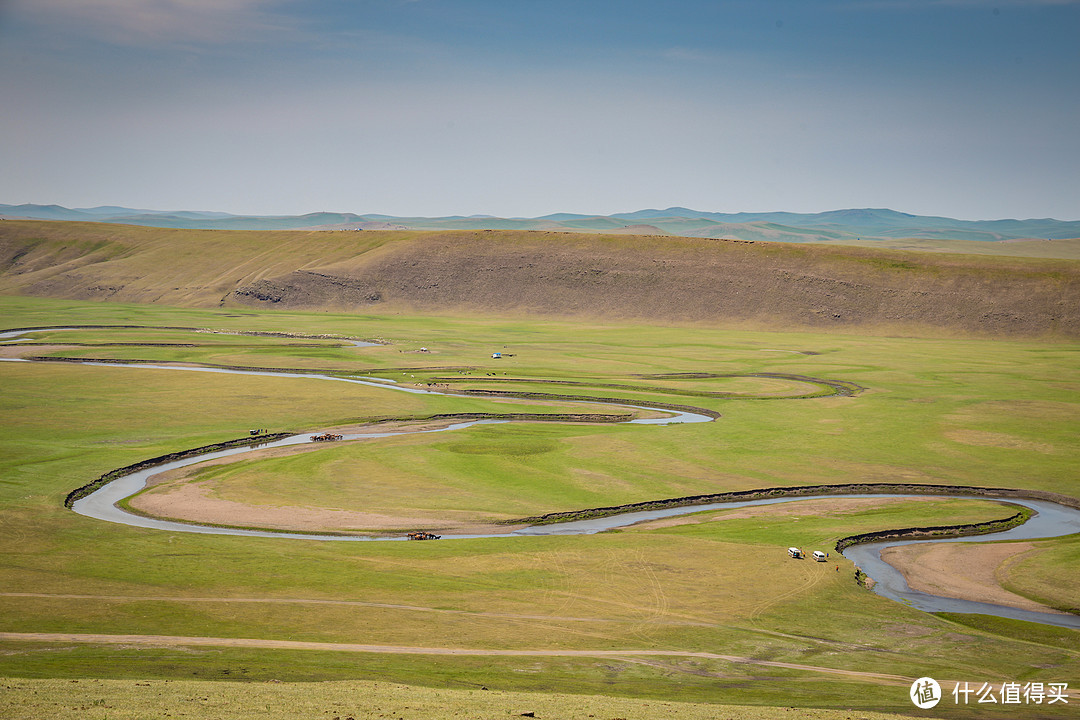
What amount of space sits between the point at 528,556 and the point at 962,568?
68.4 ft

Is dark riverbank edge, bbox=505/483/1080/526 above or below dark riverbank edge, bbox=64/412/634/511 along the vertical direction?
below

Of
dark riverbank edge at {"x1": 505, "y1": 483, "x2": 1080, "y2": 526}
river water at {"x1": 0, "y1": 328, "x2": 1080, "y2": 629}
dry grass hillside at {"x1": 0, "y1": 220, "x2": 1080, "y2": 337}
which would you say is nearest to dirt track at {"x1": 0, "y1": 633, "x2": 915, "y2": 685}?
river water at {"x1": 0, "y1": 328, "x2": 1080, "y2": 629}

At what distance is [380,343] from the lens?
5413 inches

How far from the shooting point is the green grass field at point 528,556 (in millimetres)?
29797

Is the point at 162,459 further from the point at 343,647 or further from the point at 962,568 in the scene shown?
the point at 962,568

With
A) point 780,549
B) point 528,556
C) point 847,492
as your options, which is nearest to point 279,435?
point 528,556

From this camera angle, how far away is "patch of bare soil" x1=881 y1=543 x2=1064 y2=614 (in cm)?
3988

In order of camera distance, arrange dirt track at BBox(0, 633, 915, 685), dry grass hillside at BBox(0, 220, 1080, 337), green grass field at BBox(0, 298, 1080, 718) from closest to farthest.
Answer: green grass field at BBox(0, 298, 1080, 718), dirt track at BBox(0, 633, 915, 685), dry grass hillside at BBox(0, 220, 1080, 337)

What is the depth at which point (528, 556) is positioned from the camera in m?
43.4

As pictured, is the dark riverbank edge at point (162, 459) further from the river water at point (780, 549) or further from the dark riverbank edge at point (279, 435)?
the river water at point (780, 549)

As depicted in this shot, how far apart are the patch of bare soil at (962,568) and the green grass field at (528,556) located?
1203mm

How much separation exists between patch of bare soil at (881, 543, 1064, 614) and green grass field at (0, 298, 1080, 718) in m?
1.20

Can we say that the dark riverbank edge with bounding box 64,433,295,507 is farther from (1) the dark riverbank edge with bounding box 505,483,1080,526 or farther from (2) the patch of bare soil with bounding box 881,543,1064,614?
(2) the patch of bare soil with bounding box 881,543,1064,614

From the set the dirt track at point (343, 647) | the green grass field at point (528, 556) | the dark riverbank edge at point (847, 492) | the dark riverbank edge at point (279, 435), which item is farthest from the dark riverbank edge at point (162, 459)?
the dark riverbank edge at point (847, 492)
